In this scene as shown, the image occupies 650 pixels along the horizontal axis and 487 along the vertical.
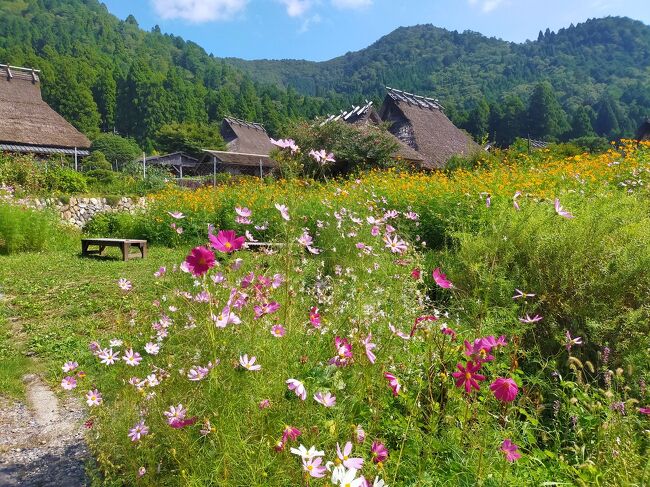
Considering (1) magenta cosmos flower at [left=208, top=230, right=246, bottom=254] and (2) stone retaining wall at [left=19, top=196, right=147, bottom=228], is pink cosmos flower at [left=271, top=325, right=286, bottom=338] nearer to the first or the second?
(1) magenta cosmos flower at [left=208, top=230, right=246, bottom=254]

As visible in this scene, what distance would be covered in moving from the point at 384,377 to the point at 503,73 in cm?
9918

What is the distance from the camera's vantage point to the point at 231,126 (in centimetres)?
3419

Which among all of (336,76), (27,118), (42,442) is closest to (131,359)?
(42,442)

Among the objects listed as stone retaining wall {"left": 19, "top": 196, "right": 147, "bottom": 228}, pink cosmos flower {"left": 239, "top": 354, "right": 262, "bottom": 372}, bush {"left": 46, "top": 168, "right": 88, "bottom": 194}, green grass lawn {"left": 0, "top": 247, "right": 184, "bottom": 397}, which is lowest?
green grass lawn {"left": 0, "top": 247, "right": 184, "bottom": 397}

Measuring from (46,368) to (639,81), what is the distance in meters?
88.6

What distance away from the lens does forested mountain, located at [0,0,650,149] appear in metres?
53.2

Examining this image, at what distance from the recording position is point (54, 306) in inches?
179

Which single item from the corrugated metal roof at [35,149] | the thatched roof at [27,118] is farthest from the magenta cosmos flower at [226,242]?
the thatched roof at [27,118]

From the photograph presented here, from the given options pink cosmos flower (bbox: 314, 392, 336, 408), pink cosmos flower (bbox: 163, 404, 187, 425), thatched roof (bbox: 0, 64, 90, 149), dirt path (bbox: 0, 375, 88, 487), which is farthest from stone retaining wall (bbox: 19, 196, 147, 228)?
thatched roof (bbox: 0, 64, 90, 149)

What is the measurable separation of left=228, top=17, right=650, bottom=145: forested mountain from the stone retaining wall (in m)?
43.3

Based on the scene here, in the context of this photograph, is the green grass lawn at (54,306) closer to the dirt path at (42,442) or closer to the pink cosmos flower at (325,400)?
the dirt path at (42,442)

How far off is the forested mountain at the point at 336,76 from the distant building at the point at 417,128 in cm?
415

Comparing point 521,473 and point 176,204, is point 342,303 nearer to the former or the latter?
point 521,473

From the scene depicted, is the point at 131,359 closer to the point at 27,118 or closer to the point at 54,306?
the point at 54,306
